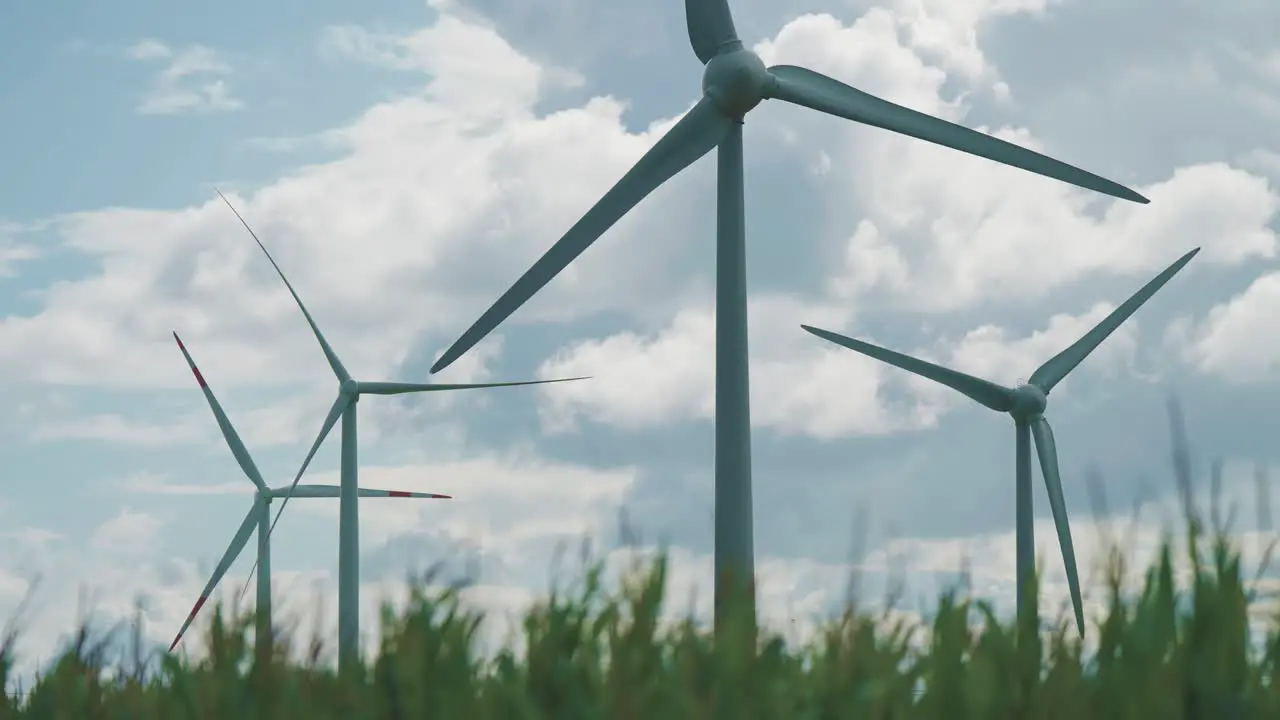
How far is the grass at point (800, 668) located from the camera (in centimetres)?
905

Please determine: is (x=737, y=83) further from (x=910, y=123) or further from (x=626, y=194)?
(x=910, y=123)

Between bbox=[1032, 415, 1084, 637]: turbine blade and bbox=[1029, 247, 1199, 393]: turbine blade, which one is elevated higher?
bbox=[1029, 247, 1199, 393]: turbine blade

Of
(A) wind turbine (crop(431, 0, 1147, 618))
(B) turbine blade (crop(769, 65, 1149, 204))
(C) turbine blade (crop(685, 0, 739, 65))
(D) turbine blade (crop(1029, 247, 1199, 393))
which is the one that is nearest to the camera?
(A) wind turbine (crop(431, 0, 1147, 618))

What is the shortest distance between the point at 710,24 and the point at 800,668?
77.9 ft

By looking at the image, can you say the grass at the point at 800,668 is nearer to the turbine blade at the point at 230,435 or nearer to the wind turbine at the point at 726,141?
the wind turbine at the point at 726,141

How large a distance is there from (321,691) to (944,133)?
2370cm

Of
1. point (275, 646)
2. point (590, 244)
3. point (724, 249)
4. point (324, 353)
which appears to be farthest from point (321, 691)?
point (324, 353)

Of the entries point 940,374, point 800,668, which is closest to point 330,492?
point 940,374

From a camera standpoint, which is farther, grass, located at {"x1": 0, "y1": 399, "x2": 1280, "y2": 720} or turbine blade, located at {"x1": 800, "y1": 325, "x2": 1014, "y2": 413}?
turbine blade, located at {"x1": 800, "y1": 325, "x2": 1014, "y2": 413}

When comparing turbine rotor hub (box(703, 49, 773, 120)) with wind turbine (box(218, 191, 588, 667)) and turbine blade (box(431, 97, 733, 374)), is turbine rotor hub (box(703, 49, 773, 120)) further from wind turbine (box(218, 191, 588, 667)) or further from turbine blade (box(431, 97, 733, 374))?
wind turbine (box(218, 191, 588, 667))

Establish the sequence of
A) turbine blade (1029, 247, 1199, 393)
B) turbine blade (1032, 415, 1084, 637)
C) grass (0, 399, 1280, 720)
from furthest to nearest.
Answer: turbine blade (1029, 247, 1199, 393) → turbine blade (1032, 415, 1084, 637) → grass (0, 399, 1280, 720)

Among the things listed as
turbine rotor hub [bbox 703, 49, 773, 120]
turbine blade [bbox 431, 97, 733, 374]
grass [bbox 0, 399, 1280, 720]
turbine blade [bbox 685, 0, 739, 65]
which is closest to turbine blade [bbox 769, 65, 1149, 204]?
turbine rotor hub [bbox 703, 49, 773, 120]

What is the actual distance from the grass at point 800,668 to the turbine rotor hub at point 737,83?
21119mm

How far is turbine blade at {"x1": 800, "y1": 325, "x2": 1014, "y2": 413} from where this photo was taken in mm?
45469
